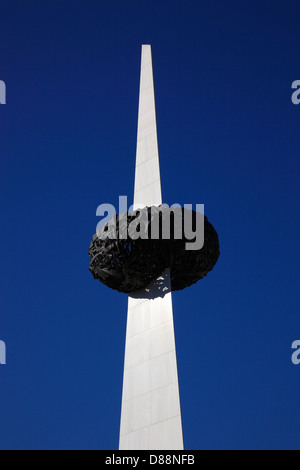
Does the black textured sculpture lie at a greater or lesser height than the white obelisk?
greater

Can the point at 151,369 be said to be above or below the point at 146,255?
below

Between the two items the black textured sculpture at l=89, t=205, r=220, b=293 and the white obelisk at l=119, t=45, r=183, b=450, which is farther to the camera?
the black textured sculpture at l=89, t=205, r=220, b=293

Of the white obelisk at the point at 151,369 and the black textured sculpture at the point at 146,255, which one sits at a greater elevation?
the black textured sculpture at the point at 146,255

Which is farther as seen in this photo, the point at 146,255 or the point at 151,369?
the point at 146,255

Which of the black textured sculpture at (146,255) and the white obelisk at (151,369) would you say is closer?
the white obelisk at (151,369)
